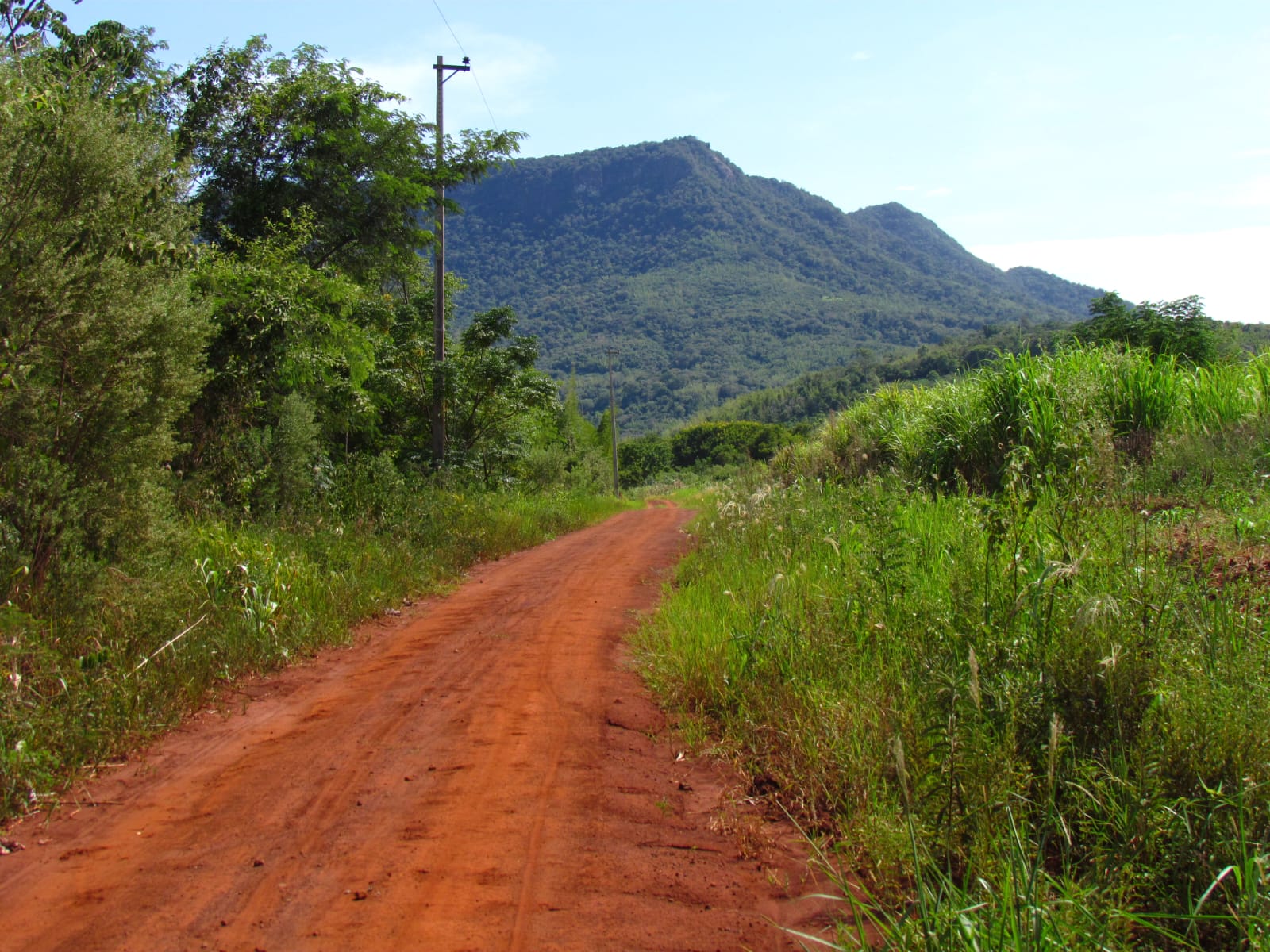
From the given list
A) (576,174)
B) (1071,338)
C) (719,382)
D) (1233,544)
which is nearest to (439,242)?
(1071,338)

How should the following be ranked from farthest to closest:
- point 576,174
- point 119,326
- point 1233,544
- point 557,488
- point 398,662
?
1. point 576,174
2. point 557,488
3. point 398,662
4. point 119,326
5. point 1233,544

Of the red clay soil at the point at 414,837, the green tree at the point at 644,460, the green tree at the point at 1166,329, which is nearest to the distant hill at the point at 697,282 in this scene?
the green tree at the point at 644,460

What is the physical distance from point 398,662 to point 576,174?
657 feet

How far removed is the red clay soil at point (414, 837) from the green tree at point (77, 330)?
1763 mm

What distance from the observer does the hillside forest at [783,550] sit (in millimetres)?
3100

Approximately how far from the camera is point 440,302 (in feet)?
60.2

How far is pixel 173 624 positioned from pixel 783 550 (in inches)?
198

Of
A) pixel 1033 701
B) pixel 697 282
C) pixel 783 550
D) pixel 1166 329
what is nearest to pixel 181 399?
pixel 783 550

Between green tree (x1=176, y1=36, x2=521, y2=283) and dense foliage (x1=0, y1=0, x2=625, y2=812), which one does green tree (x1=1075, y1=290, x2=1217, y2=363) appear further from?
green tree (x1=176, y1=36, x2=521, y2=283)

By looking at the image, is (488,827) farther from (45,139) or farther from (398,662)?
(45,139)

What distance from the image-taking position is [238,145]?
16.6m

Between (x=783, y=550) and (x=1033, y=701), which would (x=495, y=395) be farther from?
(x=1033, y=701)

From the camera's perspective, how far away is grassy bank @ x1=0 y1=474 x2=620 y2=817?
4.50 meters

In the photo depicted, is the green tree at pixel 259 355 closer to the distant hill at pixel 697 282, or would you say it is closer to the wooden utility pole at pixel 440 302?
the wooden utility pole at pixel 440 302
